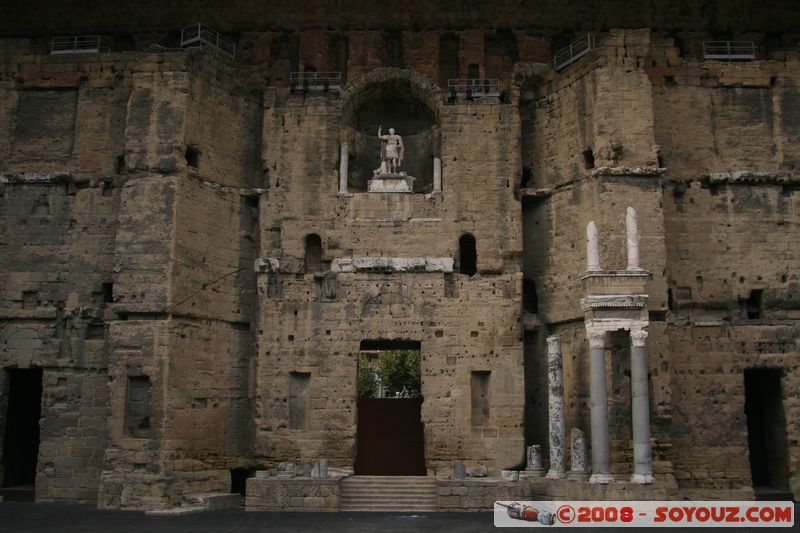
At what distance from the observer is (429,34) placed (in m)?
26.3

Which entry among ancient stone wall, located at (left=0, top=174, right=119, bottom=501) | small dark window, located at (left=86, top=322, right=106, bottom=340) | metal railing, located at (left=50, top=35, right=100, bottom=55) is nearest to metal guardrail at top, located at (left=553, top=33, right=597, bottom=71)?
ancient stone wall, located at (left=0, top=174, right=119, bottom=501)

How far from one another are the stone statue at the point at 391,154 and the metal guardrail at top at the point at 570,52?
5387 mm

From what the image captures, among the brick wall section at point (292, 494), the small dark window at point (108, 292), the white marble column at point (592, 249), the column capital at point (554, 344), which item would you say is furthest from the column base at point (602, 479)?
the small dark window at point (108, 292)

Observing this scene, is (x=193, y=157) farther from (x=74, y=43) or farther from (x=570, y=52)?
(x=570, y=52)

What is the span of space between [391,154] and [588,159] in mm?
5538

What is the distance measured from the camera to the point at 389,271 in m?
22.3

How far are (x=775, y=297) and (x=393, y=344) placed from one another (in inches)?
416

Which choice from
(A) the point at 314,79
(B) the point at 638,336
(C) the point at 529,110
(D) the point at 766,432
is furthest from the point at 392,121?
(D) the point at 766,432

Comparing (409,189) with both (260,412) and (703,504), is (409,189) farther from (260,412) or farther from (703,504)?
(703,504)

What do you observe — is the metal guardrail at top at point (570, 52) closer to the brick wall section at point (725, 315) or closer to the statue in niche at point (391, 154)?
the brick wall section at point (725, 315)

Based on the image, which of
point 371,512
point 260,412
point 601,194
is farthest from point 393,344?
point 601,194

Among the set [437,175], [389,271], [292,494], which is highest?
[437,175]

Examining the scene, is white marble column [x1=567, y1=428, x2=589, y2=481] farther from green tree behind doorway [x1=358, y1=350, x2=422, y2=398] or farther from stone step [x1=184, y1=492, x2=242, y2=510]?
green tree behind doorway [x1=358, y1=350, x2=422, y2=398]

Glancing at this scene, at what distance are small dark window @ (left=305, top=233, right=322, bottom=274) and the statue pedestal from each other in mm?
2124
